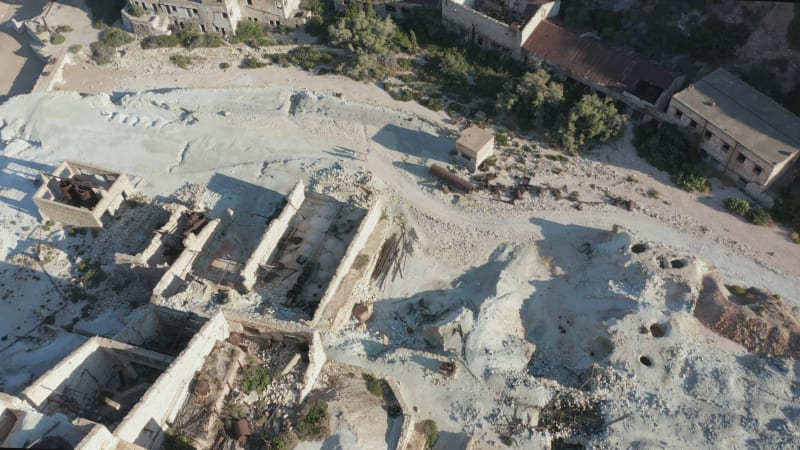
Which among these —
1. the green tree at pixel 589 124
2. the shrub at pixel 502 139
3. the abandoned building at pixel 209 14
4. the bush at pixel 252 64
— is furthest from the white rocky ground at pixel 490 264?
the abandoned building at pixel 209 14

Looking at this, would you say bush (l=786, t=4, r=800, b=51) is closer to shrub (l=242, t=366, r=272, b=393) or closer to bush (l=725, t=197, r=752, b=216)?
bush (l=725, t=197, r=752, b=216)

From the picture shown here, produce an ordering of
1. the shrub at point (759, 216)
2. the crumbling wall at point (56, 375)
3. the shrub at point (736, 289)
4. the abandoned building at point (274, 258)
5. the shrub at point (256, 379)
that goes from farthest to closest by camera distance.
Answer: the shrub at point (759, 216)
the shrub at point (736, 289)
the abandoned building at point (274, 258)
the shrub at point (256, 379)
the crumbling wall at point (56, 375)

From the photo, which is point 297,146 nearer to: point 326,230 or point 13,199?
point 326,230

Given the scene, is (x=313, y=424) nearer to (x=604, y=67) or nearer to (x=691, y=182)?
(x=691, y=182)

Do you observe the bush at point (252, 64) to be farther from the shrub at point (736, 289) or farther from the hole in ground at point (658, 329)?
the shrub at point (736, 289)

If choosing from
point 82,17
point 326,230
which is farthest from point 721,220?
point 82,17

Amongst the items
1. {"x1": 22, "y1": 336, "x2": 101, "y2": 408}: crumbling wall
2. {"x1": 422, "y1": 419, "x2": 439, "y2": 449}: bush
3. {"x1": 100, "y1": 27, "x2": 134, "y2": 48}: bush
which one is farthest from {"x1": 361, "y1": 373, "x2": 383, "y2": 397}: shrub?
{"x1": 100, "y1": 27, "x2": 134, "y2": 48}: bush
